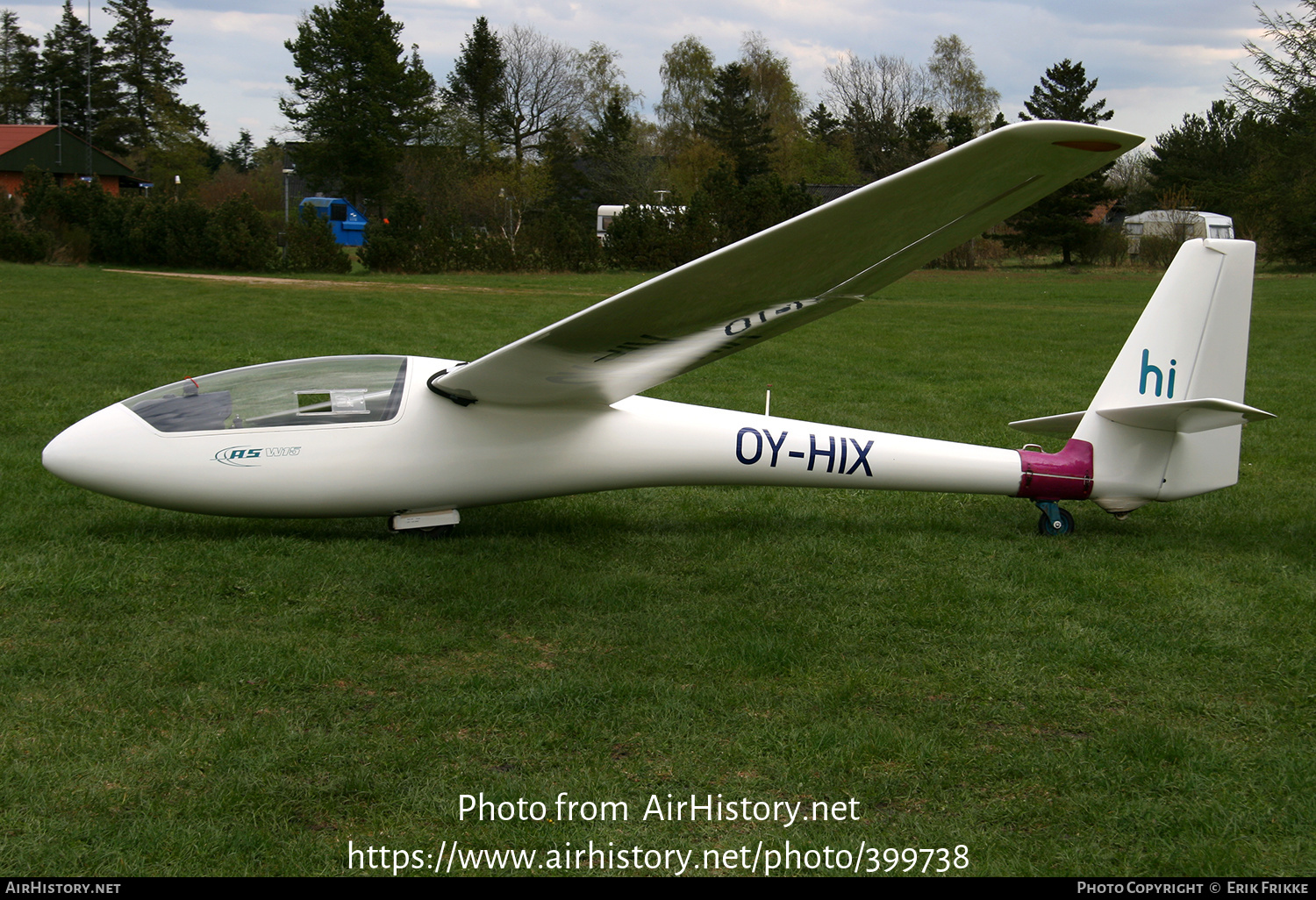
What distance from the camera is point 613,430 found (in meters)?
6.59

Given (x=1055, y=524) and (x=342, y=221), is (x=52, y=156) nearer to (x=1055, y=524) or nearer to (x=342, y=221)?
(x=342, y=221)

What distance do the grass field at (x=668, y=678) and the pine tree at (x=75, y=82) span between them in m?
72.4

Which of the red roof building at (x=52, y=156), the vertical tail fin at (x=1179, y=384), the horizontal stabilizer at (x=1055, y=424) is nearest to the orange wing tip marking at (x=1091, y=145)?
the vertical tail fin at (x=1179, y=384)

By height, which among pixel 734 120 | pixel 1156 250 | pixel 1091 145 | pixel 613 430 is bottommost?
pixel 613 430

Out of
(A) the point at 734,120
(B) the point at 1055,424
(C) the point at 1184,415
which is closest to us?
(C) the point at 1184,415

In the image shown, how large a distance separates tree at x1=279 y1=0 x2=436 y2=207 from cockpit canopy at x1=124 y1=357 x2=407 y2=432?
5286 cm

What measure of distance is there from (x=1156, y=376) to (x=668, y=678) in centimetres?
448

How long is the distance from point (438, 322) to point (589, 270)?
1943 centimetres

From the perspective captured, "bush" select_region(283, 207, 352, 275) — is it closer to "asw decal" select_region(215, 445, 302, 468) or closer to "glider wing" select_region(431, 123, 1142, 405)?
"asw decal" select_region(215, 445, 302, 468)

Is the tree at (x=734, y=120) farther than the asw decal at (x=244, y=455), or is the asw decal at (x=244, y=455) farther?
the tree at (x=734, y=120)

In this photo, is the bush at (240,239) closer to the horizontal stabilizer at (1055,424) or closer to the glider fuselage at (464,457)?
the glider fuselage at (464,457)

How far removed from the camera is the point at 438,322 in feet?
63.7

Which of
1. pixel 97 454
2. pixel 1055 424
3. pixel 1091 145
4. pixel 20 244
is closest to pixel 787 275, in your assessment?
pixel 1091 145

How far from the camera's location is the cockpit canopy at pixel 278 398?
6227 mm
